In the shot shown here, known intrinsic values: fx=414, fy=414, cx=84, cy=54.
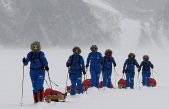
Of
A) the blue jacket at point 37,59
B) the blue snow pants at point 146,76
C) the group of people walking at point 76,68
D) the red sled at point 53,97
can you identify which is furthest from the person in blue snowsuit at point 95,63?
the blue jacket at point 37,59

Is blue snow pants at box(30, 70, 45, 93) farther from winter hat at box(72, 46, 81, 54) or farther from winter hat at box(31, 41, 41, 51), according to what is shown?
winter hat at box(72, 46, 81, 54)

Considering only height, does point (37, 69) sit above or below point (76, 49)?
below

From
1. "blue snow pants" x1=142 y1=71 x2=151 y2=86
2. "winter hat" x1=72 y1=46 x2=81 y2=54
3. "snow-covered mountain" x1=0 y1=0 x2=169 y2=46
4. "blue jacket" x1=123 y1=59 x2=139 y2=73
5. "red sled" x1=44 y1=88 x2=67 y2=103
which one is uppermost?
"snow-covered mountain" x1=0 y1=0 x2=169 y2=46

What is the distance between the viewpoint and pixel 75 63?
2097 cm

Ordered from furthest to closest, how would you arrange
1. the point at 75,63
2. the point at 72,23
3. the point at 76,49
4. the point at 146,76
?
the point at 72,23, the point at 146,76, the point at 75,63, the point at 76,49

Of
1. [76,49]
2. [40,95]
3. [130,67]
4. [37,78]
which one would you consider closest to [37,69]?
[37,78]

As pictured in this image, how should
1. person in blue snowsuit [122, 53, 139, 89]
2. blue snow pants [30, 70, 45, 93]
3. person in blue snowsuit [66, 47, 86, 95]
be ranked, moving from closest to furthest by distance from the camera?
blue snow pants [30, 70, 45, 93]
person in blue snowsuit [66, 47, 86, 95]
person in blue snowsuit [122, 53, 139, 89]

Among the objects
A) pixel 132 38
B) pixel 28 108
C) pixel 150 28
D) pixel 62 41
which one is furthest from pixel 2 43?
pixel 28 108

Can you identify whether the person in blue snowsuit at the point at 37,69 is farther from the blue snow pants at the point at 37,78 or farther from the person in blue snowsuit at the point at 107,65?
the person in blue snowsuit at the point at 107,65

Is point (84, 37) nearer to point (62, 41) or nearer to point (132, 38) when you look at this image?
point (62, 41)

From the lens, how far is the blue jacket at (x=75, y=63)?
68.5ft

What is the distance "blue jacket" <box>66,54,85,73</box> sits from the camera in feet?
68.5

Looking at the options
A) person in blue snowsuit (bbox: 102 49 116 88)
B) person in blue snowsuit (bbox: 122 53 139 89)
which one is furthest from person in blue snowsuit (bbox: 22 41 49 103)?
person in blue snowsuit (bbox: 122 53 139 89)

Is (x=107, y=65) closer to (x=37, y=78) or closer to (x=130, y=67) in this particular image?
(x=130, y=67)
